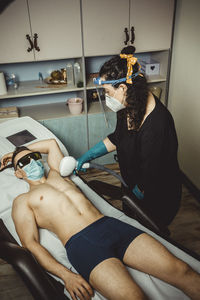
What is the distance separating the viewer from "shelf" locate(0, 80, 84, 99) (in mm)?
2439

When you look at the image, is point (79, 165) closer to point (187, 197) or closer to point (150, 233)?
point (150, 233)

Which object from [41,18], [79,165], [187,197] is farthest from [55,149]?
[187,197]

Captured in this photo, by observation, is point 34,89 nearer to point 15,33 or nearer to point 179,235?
point 15,33

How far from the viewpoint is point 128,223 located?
1.55 m

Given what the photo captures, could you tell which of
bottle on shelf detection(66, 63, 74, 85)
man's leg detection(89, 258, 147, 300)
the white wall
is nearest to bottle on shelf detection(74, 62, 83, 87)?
bottle on shelf detection(66, 63, 74, 85)

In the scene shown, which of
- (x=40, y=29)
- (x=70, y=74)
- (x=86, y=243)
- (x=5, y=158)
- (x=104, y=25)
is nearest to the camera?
(x=86, y=243)

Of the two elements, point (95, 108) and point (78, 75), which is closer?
point (78, 75)

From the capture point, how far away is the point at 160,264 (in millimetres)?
1201

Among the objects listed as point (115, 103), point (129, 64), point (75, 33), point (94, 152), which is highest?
point (75, 33)

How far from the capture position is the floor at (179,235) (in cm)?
172

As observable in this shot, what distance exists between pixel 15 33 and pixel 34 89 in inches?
21.3

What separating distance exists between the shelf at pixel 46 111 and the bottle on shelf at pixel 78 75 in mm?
312

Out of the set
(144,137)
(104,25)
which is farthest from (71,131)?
(144,137)

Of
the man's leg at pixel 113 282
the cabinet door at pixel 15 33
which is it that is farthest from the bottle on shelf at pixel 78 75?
the man's leg at pixel 113 282
